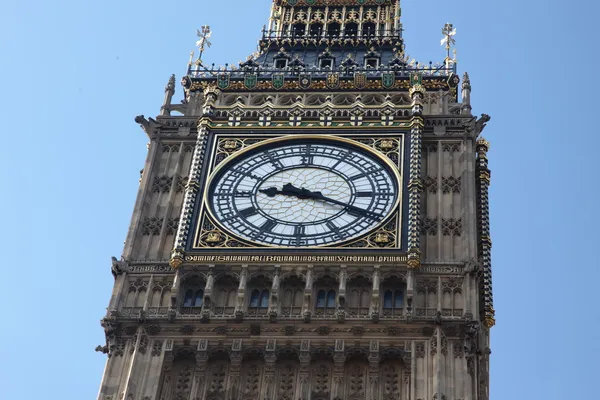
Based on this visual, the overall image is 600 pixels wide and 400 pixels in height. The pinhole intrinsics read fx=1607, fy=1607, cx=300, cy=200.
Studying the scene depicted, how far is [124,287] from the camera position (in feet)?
112

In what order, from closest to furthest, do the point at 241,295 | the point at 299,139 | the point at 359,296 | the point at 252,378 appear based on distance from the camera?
the point at 252,378 → the point at 241,295 → the point at 359,296 → the point at 299,139

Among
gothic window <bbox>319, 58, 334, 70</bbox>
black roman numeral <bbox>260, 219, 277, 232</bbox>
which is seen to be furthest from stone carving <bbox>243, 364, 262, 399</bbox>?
gothic window <bbox>319, 58, 334, 70</bbox>

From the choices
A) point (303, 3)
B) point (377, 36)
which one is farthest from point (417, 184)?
point (303, 3)

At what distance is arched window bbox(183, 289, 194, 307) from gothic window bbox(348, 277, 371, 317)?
3.35 meters

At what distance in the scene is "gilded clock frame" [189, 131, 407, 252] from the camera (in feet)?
113

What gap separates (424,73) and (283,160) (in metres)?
5.53

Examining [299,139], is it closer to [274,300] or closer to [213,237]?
[213,237]

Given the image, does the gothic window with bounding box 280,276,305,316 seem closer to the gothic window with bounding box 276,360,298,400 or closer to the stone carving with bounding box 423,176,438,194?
Answer: the gothic window with bounding box 276,360,298,400

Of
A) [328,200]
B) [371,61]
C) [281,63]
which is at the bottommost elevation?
[328,200]

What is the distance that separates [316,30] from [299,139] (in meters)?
8.99

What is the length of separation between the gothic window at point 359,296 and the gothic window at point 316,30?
520 inches

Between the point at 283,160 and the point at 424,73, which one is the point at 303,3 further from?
the point at 283,160

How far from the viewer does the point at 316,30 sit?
46.4 meters

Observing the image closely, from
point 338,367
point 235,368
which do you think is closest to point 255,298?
point 235,368
